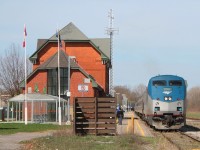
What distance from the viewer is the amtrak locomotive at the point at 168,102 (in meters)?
31.0

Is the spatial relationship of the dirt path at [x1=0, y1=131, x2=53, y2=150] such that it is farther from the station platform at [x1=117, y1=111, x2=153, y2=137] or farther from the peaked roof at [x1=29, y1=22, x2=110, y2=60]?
the peaked roof at [x1=29, y1=22, x2=110, y2=60]

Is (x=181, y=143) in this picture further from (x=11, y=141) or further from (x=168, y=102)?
(x=168, y=102)

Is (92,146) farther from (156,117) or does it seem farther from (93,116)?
(156,117)

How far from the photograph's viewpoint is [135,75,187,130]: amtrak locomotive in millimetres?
30984

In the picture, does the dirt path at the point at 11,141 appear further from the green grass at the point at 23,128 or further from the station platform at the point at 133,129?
the station platform at the point at 133,129

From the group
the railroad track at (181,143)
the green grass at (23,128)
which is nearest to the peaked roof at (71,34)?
the green grass at (23,128)

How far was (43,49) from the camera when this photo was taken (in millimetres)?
69062

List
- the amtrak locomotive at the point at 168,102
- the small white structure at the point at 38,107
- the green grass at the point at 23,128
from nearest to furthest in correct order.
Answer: the green grass at the point at 23,128, the amtrak locomotive at the point at 168,102, the small white structure at the point at 38,107

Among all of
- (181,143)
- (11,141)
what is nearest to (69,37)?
(11,141)

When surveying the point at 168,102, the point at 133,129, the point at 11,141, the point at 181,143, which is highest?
the point at 168,102

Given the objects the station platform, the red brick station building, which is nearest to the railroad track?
the station platform

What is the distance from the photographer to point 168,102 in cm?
3134

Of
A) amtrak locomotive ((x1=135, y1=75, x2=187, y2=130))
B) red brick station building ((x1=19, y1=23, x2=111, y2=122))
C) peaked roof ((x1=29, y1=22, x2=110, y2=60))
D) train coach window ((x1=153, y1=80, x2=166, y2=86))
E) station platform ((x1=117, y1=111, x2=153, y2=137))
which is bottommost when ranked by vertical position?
station platform ((x1=117, y1=111, x2=153, y2=137))

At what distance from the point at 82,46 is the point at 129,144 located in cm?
5291
